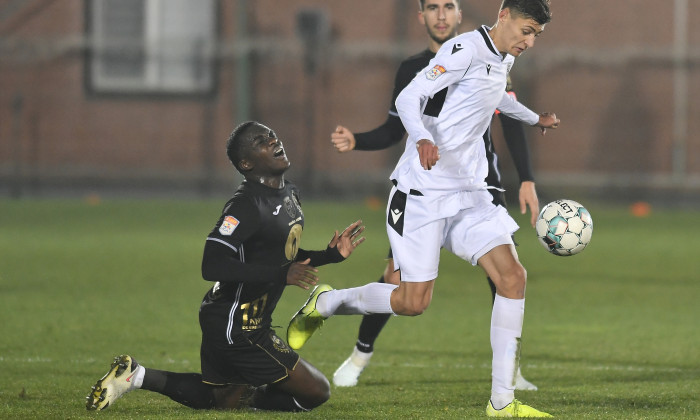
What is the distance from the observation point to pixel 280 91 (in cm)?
2147

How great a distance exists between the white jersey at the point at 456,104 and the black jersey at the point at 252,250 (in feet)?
2.12

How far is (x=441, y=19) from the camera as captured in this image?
22.4 feet

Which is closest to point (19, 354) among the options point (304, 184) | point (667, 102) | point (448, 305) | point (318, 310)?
point (318, 310)

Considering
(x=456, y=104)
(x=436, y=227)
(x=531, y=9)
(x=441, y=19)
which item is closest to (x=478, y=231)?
(x=436, y=227)

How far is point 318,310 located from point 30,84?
1675 cm

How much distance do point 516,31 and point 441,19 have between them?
129 centimetres

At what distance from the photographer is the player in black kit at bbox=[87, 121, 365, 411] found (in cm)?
547

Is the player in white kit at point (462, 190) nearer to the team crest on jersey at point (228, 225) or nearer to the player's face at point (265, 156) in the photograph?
the player's face at point (265, 156)

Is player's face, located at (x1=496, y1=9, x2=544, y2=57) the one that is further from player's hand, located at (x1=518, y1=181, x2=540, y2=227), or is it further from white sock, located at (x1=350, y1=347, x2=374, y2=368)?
white sock, located at (x1=350, y1=347, x2=374, y2=368)

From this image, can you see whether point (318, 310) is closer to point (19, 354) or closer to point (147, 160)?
point (19, 354)

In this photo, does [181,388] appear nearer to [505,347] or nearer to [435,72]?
[505,347]

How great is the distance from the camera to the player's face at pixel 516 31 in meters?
5.56

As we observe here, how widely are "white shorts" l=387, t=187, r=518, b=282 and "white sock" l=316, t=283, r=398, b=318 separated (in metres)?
0.19

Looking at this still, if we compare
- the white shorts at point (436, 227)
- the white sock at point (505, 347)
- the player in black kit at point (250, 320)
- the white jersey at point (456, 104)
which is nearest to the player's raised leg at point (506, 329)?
the white sock at point (505, 347)
